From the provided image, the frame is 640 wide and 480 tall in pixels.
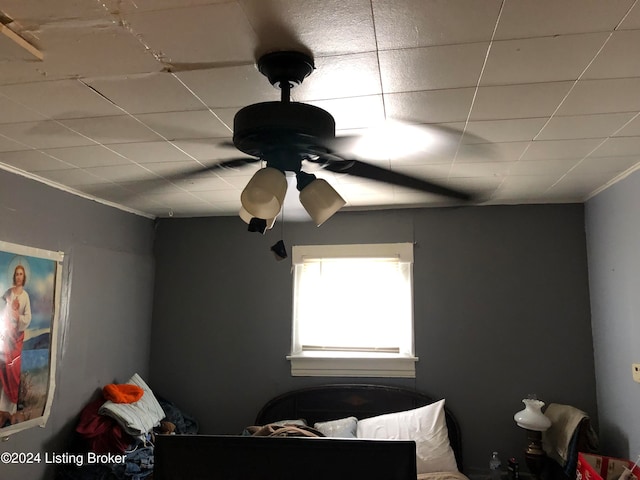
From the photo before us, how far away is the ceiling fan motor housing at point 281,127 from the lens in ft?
4.62

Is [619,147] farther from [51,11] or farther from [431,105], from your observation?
[51,11]

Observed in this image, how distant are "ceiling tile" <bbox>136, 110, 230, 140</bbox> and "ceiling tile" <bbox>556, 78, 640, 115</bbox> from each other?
4.48 feet

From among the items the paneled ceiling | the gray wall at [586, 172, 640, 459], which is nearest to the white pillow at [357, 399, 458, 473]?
the gray wall at [586, 172, 640, 459]

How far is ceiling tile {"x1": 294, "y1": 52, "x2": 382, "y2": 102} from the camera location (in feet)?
5.24

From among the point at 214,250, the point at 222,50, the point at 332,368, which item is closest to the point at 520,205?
the point at 332,368

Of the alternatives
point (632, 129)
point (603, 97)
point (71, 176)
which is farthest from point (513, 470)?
point (71, 176)

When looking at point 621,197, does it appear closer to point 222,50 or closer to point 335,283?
point 335,283

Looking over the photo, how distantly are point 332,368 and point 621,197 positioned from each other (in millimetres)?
2231

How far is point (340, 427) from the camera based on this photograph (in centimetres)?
348

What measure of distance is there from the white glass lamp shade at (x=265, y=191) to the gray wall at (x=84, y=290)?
6.43 feet

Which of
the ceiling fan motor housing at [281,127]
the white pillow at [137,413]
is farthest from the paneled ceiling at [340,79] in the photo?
the white pillow at [137,413]

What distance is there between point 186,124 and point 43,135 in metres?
0.69

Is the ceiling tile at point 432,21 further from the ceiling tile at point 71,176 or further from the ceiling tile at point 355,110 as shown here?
the ceiling tile at point 71,176

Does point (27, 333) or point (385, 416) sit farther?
point (385, 416)
